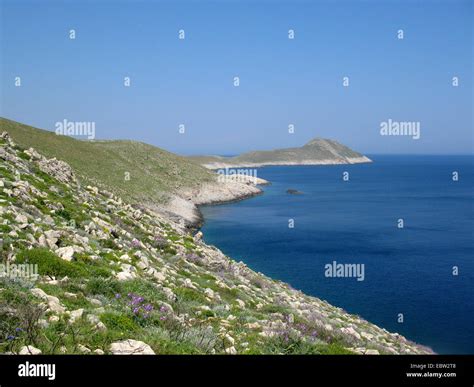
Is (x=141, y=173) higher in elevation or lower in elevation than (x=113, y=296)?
higher

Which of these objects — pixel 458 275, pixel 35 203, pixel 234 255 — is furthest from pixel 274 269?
pixel 35 203

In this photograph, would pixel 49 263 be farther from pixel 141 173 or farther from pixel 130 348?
pixel 141 173

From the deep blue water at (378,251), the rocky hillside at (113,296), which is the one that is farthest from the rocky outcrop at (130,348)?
the deep blue water at (378,251)

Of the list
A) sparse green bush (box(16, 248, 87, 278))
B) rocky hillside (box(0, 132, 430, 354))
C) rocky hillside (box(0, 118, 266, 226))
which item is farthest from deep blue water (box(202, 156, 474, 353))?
sparse green bush (box(16, 248, 87, 278))

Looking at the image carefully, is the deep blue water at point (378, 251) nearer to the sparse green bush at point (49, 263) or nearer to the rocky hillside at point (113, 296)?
the rocky hillside at point (113, 296)

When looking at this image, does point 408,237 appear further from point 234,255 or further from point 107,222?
point 107,222

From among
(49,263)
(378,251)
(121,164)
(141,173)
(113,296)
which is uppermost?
(121,164)

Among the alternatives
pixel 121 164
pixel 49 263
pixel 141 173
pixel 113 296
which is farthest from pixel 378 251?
pixel 121 164
